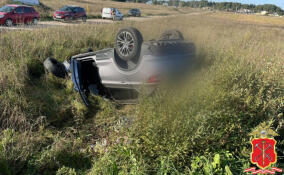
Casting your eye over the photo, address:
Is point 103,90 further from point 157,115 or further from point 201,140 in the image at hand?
point 201,140

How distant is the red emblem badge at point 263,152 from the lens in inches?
66.7

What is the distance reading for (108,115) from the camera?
400 centimetres

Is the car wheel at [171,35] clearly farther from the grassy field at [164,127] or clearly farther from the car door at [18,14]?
the car door at [18,14]

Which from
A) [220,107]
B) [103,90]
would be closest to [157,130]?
[220,107]

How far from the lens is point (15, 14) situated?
13.3m

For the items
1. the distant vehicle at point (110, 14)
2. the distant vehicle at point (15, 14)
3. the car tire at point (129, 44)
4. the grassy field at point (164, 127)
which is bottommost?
the grassy field at point (164, 127)

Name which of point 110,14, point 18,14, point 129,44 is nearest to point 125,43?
point 129,44

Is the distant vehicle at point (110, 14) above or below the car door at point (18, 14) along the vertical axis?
above

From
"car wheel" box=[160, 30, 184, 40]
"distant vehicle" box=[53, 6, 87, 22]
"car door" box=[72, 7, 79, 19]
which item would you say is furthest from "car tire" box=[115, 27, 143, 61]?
"car door" box=[72, 7, 79, 19]

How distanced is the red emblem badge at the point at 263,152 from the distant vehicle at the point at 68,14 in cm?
1994

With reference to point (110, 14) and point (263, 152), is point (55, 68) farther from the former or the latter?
point (110, 14)

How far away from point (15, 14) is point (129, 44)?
1317cm

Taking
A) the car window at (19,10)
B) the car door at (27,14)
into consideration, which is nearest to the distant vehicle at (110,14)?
the car door at (27,14)

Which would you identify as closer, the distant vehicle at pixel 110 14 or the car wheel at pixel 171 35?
the car wheel at pixel 171 35
